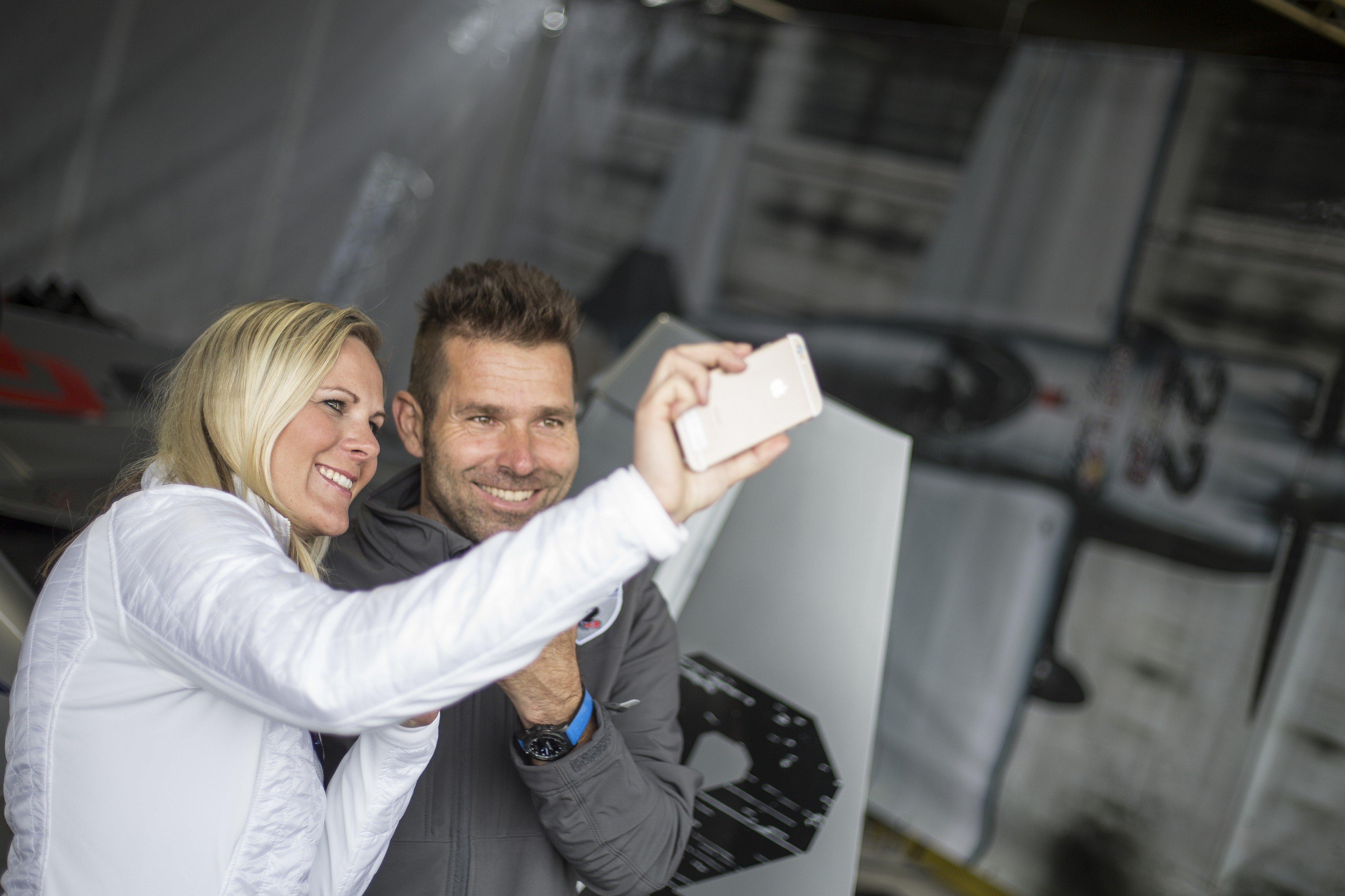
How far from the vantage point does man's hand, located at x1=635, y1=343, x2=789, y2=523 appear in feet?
2.23

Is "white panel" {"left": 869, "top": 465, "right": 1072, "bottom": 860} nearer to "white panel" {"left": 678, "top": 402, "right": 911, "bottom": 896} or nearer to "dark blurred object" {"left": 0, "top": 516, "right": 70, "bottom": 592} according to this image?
"white panel" {"left": 678, "top": 402, "right": 911, "bottom": 896}

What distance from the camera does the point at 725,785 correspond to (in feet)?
5.12

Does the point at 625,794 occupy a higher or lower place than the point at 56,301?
higher

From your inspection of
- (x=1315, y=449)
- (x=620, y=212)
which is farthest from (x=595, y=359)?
(x=1315, y=449)

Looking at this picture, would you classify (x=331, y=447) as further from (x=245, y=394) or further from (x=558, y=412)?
(x=558, y=412)

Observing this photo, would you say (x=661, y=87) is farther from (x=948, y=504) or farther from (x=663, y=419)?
(x=663, y=419)

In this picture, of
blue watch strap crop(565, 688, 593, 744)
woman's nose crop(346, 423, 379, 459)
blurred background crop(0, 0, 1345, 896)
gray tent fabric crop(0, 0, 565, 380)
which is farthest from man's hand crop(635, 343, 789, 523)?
gray tent fabric crop(0, 0, 565, 380)

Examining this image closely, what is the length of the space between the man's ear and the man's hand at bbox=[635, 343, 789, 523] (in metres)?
0.81

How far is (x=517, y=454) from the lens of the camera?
4.64 ft

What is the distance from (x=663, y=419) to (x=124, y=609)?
0.43m

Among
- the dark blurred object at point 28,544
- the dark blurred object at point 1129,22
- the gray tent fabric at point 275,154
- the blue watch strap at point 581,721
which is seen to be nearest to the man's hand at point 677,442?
the blue watch strap at point 581,721

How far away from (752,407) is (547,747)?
0.53 meters

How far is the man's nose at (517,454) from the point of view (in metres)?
1.41

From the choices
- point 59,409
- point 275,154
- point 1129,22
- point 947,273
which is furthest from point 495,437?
point 275,154
